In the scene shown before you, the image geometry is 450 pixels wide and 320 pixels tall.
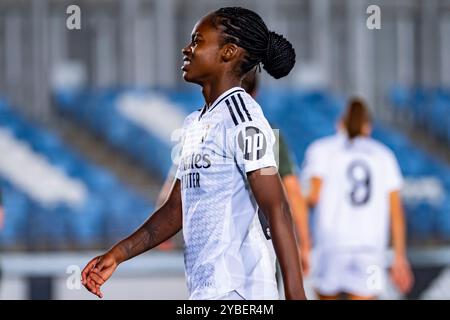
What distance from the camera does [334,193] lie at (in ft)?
22.1

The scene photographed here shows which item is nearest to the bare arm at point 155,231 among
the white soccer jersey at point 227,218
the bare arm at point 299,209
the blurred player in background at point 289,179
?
the white soccer jersey at point 227,218

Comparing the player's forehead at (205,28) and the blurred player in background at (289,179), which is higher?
the player's forehead at (205,28)

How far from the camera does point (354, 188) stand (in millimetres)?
6672

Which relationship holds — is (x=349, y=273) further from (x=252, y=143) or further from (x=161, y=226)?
(x=252, y=143)

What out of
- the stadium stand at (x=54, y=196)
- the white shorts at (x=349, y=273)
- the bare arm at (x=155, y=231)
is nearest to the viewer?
the bare arm at (x=155, y=231)

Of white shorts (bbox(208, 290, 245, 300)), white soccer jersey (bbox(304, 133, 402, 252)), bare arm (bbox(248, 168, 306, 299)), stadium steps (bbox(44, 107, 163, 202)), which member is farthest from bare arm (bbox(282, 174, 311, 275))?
stadium steps (bbox(44, 107, 163, 202))

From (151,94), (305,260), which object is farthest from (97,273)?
(151,94)

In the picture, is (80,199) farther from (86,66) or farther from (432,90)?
(432,90)

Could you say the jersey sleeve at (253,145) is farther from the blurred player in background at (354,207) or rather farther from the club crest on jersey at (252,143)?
the blurred player in background at (354,207)

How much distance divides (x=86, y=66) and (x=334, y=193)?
7646 millimetres

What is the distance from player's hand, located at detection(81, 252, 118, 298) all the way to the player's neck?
1.89ft

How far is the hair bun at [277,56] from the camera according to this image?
10.9 ft

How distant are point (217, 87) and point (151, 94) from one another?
10.1 m

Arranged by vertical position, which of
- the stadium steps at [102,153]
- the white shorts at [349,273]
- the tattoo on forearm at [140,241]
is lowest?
the white shorts at [349,273]
